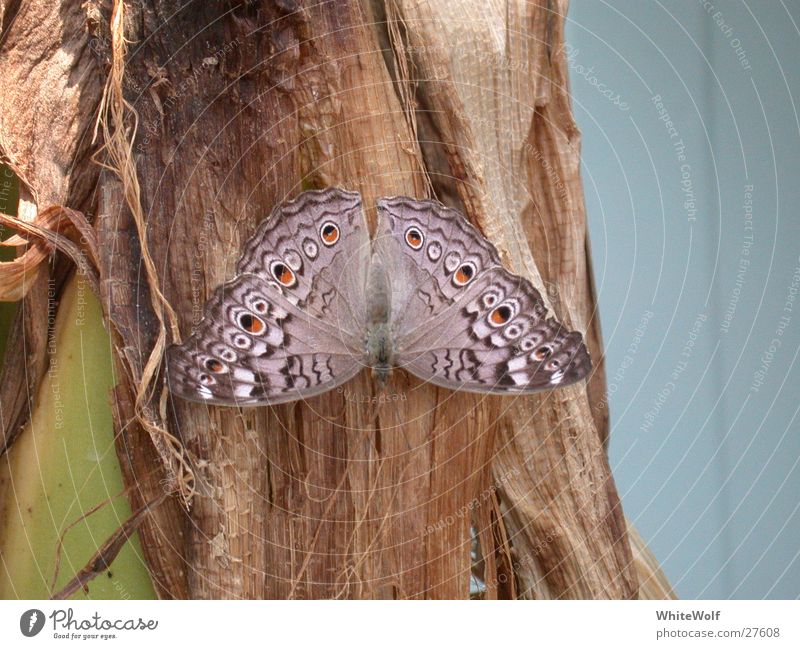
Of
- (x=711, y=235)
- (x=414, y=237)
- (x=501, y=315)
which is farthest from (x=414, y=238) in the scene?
(x=711, y=235)

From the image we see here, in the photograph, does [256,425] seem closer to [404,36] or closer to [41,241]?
[41,241]

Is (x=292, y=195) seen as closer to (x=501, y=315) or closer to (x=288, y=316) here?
(x=288, y=316)

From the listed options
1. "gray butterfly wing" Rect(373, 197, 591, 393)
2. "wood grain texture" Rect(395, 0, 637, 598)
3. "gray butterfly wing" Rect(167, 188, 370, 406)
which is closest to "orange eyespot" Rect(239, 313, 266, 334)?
"gray butterfly wing" Rect(167, 188, 370, 406)

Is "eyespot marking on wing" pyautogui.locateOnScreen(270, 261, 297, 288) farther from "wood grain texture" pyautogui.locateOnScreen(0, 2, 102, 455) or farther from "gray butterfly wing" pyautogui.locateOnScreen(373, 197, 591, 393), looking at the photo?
"wood grain texture" pyautogui.locateOnScreen(0, 2, 102, 455)

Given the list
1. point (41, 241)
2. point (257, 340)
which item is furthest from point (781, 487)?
point (41, 241)

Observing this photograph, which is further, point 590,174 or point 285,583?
point 590,174
